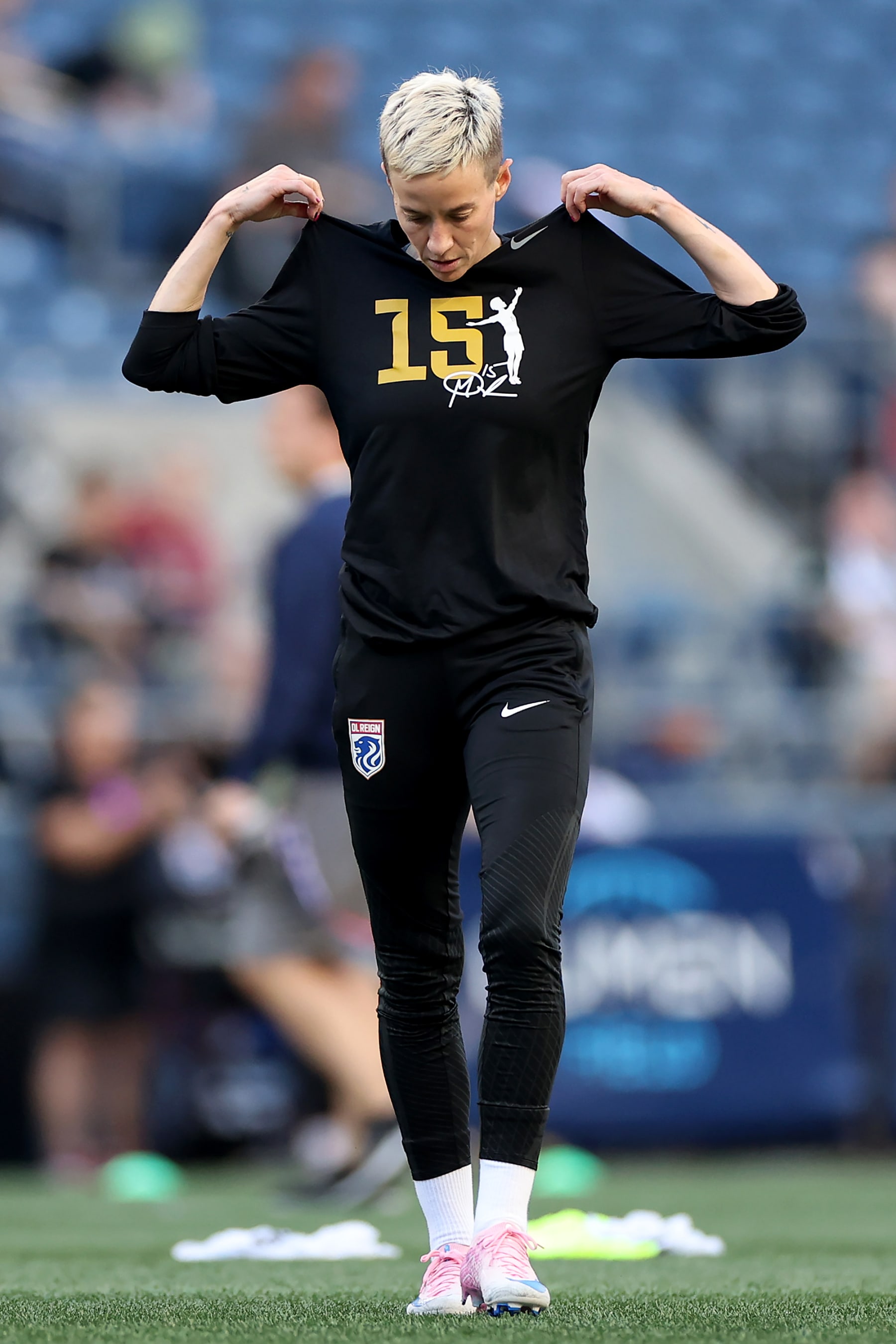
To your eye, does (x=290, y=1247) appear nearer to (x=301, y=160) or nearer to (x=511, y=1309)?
(x=511, y=1309)

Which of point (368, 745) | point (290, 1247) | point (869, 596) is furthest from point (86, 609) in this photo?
point (368, 745)

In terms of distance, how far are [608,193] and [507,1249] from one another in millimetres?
1655

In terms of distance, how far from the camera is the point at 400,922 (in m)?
3.16

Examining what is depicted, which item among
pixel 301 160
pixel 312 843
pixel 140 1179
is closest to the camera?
pixel 312 843

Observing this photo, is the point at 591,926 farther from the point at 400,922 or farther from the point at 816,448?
the point at 816,448

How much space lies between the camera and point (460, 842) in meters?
3.21

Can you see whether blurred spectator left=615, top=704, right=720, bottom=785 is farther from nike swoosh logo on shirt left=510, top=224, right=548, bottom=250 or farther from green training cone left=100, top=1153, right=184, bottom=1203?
nike swoosh logo on shirt left=510, top=224, right=548, bottom=250

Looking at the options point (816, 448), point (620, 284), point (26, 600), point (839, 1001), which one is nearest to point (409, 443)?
point (620, 284)

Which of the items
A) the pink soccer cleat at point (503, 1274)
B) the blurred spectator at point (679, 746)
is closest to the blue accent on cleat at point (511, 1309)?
the pink soccer cleat at point (503, 1274)

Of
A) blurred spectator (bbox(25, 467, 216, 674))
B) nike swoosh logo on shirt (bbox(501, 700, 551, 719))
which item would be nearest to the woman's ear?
nike swoosh logo on shirt (bbox(501, 700, 551, 719))

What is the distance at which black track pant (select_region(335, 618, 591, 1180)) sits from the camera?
9.67 ft

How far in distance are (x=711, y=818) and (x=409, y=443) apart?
438 centimetres

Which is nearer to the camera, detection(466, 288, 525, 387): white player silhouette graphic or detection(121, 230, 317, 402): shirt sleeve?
detection(466, 288, 525, 387): white player silhouette graphic
